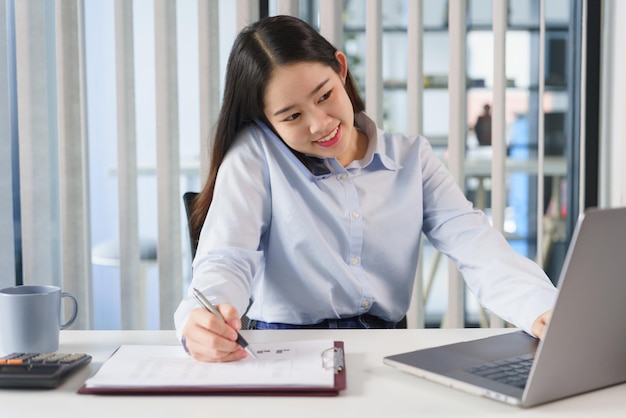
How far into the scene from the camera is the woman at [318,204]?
1498 millimetres

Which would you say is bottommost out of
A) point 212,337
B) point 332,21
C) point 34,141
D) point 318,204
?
point 212,337

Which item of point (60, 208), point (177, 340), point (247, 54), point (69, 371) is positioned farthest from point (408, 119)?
point (69, 371)

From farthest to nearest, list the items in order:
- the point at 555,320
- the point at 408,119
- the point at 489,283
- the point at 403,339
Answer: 1. the point at 408,119
2. the point at 489,283
3. the point at 403,339
4. the point at 555,320

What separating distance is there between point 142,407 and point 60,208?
1.70m

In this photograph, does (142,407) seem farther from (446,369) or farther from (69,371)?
(446,369)

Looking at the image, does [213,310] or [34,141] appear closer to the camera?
[213,310]

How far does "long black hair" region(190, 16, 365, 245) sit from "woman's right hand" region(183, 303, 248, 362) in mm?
563

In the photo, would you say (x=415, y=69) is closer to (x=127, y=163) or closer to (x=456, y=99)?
(x=456, y=99)

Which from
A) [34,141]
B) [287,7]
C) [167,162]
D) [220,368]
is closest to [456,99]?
[287,7]

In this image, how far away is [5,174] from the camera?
97.5 inches

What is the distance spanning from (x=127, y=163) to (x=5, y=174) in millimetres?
388

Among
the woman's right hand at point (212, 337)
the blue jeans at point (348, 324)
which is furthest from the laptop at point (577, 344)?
the blue jeans at point (348, 324)

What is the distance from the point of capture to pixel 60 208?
8.22 ft

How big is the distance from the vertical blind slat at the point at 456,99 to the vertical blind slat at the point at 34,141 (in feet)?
4.13
